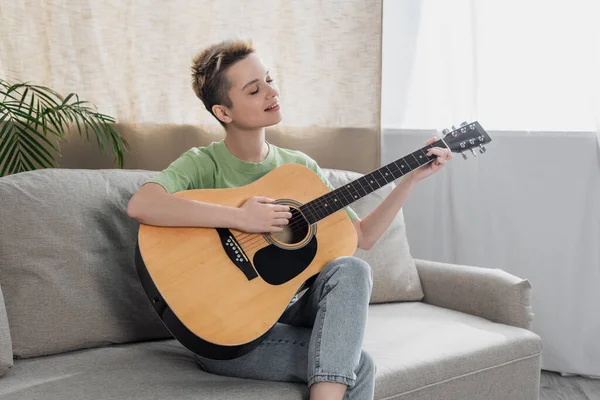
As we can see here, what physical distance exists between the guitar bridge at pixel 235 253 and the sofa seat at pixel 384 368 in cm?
24

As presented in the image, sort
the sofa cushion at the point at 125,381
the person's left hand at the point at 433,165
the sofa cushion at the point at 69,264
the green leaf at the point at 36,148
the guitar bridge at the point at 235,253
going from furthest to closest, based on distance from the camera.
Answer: the green leaf at the point at 36,148 → the person's left hand at the point at 433,165 → the sofa cushion at the point at 69,264 → the guitar bridge at the point at 235,253 → the sofa cushion at the point at 125,381

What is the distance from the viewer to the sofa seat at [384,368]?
149 centimetres

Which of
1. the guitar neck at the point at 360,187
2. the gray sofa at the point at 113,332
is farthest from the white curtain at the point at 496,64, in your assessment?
the guitar neck at the point at 360,187

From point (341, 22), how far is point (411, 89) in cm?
40

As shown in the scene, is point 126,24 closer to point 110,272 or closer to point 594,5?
point 110,272

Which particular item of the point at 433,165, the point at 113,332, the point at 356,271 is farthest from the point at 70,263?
the point at 433,165

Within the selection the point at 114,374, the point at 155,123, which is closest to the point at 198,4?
the point at 155,123

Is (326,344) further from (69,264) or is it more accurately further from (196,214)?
(69,264)

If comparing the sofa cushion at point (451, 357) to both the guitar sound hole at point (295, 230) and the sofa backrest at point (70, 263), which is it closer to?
the guitar sound hole at point (295, 230)

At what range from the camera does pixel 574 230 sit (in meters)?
2.72

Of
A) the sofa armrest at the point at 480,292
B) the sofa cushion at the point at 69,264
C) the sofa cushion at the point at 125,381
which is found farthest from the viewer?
the sofa armrest at the point at 480,292

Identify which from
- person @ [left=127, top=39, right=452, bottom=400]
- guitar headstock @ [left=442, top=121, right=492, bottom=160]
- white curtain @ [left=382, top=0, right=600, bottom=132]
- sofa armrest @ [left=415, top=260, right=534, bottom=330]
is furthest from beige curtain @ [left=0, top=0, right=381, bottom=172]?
guitar headstock @ [left=442, top=121, right=492, bottom=160]

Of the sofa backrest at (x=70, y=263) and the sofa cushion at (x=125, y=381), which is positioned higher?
the sofa backrest at (x=70, y=263)

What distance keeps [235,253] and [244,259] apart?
3cm
